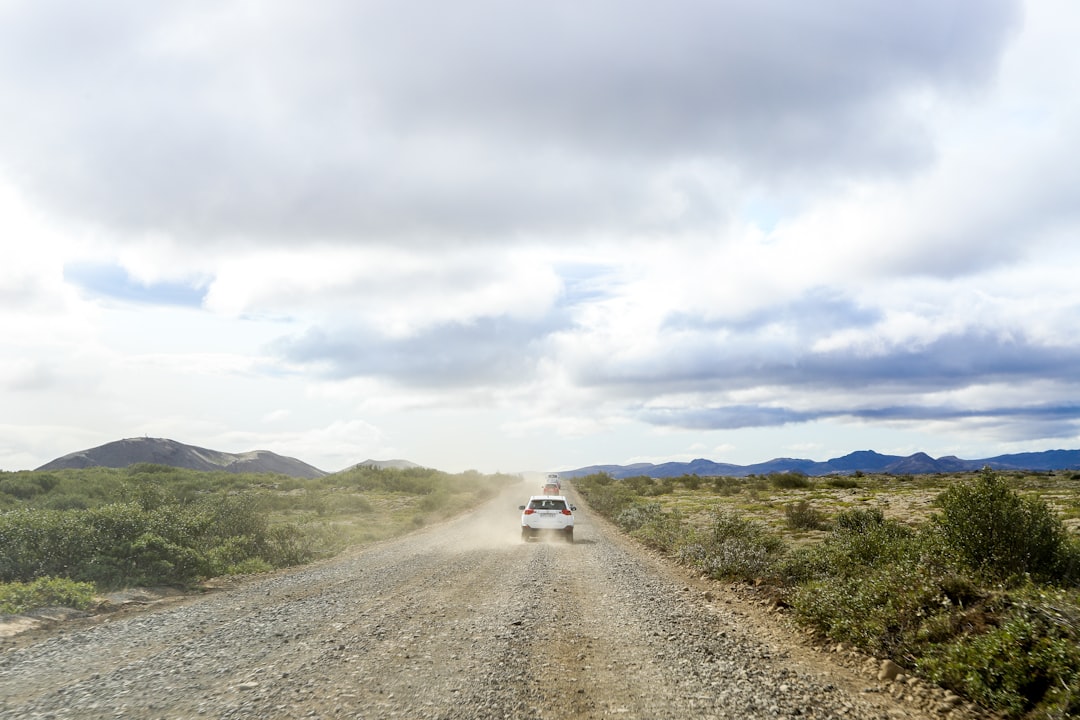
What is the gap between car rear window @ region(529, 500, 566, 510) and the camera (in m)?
25.3

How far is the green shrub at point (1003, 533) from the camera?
1050cm

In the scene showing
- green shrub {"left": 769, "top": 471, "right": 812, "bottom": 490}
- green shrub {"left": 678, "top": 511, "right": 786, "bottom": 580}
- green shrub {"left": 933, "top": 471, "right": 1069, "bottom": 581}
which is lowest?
green shrub {"left": 769, "top": 471, "right": 812, "bottom": 490}

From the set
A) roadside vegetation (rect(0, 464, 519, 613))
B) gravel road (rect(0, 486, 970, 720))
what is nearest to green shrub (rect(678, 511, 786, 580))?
gravel road (rect(0, 486, 970, 720))

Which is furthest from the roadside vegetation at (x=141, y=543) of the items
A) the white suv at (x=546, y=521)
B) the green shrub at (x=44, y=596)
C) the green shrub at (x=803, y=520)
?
the green shrub at (x=803, y=520)

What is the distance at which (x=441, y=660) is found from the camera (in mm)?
8133

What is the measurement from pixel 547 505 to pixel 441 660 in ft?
57.8

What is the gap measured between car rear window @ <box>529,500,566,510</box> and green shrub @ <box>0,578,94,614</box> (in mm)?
15538

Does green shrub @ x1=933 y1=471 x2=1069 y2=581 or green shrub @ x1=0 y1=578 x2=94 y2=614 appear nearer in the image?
green shrub @ x1=933 y1=471 x2=1069 y2=581

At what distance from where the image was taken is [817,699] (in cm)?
702

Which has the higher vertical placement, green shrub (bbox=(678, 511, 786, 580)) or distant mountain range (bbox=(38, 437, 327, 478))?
distant mountain range (bbox=(38, 437, 327, 478))

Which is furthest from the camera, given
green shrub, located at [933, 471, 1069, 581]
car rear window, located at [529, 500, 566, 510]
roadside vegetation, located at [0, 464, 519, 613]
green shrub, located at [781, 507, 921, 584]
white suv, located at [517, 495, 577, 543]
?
car rear window, located at [529, 500, 566, 510]

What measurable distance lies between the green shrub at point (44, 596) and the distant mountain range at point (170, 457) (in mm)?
122582

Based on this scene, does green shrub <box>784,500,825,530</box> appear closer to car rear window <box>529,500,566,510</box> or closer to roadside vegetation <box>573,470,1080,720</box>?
car rear window <box>529,500,566,510</box>

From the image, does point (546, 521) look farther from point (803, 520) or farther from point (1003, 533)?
point (1003, 533)
